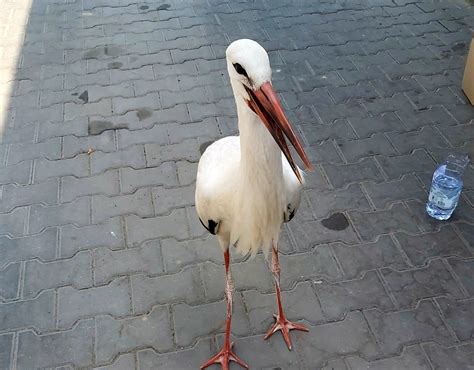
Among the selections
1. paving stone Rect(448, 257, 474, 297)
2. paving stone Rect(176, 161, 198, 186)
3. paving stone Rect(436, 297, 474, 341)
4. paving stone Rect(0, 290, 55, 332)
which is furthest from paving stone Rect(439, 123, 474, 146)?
paving stone Rect(0, 290, 55, 332)

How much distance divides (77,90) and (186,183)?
5.90 ft

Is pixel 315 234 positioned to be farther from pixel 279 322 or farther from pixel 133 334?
pixel 133 334


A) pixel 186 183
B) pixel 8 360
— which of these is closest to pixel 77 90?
pixel 186 183

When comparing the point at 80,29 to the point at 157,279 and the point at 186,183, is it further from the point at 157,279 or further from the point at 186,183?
the point at 157,279

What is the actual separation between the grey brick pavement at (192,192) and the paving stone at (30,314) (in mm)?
11

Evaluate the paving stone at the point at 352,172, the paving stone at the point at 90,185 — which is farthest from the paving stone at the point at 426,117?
the paving stone at the point at 90,185

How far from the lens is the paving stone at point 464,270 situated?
3145mm

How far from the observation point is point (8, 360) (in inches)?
112

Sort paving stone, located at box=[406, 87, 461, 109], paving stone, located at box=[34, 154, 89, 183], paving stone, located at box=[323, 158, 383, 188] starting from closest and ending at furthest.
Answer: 1. paving stone, located at box=[323, 158, 383, 188]
2. paving stone, located at box=[34, 154, 89, 183]
3. paving stone, located at box=[406, 87, 461, 109]

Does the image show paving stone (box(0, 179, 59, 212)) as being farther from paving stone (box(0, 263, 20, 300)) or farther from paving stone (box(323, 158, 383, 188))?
paving stone (box(323, 158, 383, 188))

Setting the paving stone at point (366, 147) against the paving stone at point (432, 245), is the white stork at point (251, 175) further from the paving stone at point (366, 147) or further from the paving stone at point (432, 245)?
the paving stone at point (366, 147)

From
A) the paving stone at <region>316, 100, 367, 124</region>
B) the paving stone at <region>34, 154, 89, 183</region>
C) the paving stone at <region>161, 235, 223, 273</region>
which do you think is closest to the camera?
the paving stone at <region>161, 235, 223, 273</region>

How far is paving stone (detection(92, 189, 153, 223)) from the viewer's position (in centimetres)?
368

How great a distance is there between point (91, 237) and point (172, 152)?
103 centimetres
